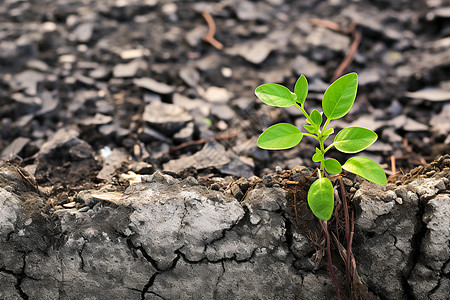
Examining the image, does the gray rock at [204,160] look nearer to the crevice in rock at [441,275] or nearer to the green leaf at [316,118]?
the green leaf at [316,118]

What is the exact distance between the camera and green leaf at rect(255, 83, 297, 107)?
1.67 meters

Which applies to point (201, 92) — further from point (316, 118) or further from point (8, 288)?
point (8, 288)

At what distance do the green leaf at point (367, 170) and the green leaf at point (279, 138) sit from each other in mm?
226

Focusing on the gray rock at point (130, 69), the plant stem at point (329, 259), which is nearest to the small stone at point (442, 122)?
the plant stem at point (329, 259)

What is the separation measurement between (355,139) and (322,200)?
27 centimetres

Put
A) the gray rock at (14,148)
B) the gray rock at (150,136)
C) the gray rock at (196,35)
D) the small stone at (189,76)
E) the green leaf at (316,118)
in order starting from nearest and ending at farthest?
the green leaf at (316,118) < the gray rock at (14,148) < the gray rock at (150,136) < the small stone at (189,76) < the gray rock at (196,35)

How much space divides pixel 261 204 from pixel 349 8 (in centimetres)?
277

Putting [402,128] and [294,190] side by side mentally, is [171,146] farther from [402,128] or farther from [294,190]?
[402,128]

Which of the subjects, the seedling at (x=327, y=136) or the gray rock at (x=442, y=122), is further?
the gray rock at (x=442, y=122)

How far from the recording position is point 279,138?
64.9 inches

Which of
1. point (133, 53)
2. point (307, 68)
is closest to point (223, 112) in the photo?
point (307, 68)

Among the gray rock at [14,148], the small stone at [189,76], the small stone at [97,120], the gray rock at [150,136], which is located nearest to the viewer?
the gray rock at [14,148]

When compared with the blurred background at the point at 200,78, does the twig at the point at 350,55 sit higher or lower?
higher

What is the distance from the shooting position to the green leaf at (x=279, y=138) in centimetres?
163
